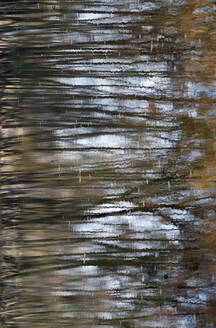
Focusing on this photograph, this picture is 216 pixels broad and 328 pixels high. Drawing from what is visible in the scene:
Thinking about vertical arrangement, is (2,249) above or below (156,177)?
below

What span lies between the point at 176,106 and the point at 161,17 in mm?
422

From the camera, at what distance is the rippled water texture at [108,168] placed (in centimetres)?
162

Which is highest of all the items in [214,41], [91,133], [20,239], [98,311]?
[214,41]

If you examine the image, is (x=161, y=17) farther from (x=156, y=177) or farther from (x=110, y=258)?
(x=110, y=258)

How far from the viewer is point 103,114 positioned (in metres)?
1.64

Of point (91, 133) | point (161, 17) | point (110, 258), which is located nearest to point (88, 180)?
point (91, 133)

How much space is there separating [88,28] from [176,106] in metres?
0.55

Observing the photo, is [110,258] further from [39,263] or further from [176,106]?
[176,106]

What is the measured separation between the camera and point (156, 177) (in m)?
1.63

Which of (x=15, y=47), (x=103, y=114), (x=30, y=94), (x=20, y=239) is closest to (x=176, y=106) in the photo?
(x=103, y=114)

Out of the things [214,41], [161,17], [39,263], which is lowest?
[39,263]

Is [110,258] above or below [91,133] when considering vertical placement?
below

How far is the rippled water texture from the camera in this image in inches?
63.9

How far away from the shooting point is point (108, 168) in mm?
1625
